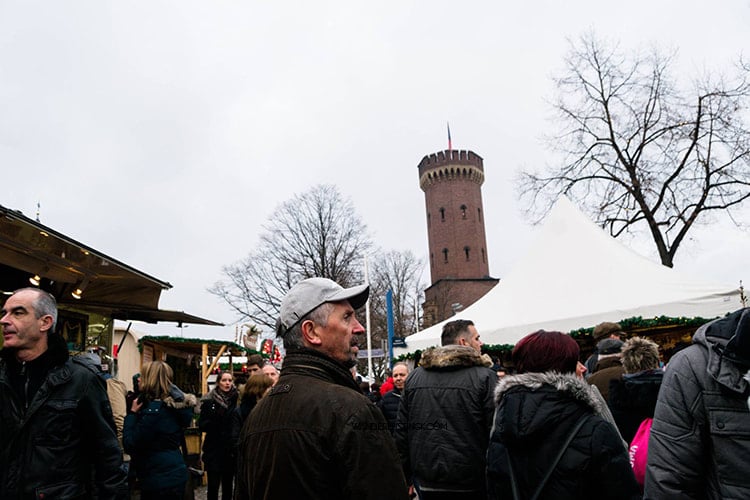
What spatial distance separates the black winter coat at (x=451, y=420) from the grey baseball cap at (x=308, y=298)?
1961 millimetres

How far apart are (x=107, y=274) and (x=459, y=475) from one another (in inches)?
177

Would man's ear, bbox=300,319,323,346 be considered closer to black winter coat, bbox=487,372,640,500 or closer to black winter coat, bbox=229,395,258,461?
black winter coat, bbox=487,372,640,500

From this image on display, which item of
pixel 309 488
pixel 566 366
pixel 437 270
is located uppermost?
pixel 437 270

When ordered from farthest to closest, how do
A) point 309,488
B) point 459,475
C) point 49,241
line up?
point 49,241
point 459,475
point 309,488

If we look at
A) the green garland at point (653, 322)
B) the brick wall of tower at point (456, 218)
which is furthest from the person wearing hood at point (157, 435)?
the brick wall of tower at point (456, 218)

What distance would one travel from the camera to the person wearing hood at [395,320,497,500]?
11.7 feet

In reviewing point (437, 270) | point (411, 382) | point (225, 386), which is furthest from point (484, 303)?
point (437, 270)

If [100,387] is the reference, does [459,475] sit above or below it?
below

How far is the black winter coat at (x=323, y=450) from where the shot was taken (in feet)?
5.06

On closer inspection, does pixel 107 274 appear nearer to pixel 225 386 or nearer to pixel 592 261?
pixel 225 386

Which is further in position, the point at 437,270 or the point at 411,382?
the point at 437,270

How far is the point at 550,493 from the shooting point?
2174 mm

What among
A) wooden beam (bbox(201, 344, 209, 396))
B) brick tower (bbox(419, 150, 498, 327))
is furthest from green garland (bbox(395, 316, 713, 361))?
brick tower (bbox(419, 150, 498, 327))

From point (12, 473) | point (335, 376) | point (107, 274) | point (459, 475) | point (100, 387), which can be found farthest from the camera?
point (107, 274)
